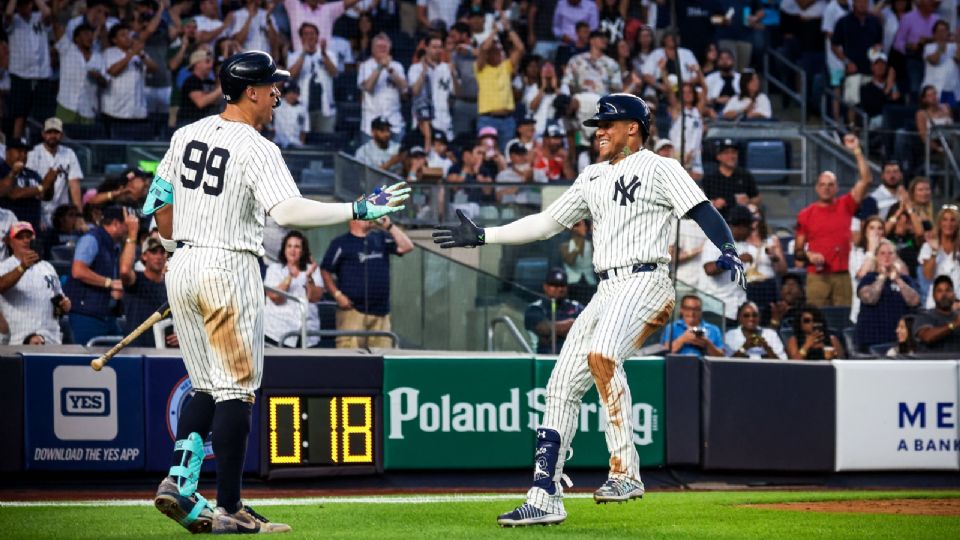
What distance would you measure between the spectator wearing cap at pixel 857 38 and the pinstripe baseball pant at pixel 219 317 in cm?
1296

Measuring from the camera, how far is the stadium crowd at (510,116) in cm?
1149

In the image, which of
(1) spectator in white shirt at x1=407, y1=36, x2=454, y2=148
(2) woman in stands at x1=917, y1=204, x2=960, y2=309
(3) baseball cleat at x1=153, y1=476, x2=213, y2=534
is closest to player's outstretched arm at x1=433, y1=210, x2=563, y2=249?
(3) baseball cleat at x1=153, y1=476, x2=213, y2=534

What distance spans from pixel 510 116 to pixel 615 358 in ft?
29.8

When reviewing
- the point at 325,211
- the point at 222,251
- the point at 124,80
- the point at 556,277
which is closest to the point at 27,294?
the point at 124,80

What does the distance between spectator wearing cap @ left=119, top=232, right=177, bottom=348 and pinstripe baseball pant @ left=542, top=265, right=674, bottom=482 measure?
459 cm

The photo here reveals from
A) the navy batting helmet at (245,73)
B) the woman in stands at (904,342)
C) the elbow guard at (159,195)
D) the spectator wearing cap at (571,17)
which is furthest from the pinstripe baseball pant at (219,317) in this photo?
the spectator wearing cap at (571,17)

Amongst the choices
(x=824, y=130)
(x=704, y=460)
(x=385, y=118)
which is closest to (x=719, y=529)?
(x=704, y=460)

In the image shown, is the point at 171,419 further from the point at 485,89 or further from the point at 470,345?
the point at 485,89

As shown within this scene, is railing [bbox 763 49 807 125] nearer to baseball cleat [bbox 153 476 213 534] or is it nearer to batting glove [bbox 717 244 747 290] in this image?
batting glove [bbox 717 244 747 290]

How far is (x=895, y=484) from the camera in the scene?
10461 millimetres

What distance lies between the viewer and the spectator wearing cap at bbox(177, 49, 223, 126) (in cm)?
1359

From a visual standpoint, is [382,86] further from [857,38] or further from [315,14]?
[857,38]

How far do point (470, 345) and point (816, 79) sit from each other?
829 centimetres

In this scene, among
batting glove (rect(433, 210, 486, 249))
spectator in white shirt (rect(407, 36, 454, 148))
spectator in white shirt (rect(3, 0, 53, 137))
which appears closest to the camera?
batting glove (rect(433, 210, 486, 249))
